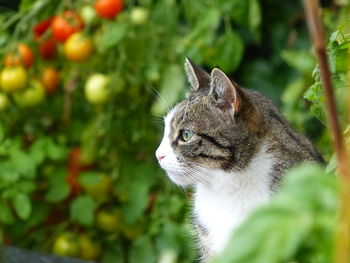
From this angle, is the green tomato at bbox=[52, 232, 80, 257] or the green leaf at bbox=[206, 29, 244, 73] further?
the green leaf at bbox=[206, 29, 244, 73]

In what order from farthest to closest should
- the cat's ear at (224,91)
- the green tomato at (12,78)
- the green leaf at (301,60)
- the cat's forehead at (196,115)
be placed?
the green leaf at (301,60)
the green tomato at (12,78)
the cat's forehead at (196,115)
the cat's ear at (224,91)

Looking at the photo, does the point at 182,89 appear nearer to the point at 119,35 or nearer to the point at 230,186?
the point at 119,35

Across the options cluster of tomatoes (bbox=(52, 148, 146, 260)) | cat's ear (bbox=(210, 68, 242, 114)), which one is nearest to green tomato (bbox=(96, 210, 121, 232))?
cluster of tomatoes (bbox=(52, 148, 146, 260))

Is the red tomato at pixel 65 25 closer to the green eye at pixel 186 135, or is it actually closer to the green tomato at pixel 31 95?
the green tomato at pixel 31 95

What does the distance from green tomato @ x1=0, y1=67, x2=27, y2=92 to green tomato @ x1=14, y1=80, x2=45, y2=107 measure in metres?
0.06

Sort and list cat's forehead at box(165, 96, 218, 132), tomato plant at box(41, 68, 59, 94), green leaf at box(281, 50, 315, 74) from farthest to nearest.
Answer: green leaf at box(281, 50, 315, 74)
tomato plant at box(41, 68, 59, 94)
cat's forehead at box(165, 96, 218, 132)

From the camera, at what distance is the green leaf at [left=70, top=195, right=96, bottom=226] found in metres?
3.05

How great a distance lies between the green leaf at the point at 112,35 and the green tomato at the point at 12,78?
305mm

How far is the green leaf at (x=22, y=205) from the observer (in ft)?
9.20

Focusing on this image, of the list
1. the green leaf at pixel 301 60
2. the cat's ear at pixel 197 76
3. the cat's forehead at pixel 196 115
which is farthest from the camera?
the green leaf at pixel 301 60

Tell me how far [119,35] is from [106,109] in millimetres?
328

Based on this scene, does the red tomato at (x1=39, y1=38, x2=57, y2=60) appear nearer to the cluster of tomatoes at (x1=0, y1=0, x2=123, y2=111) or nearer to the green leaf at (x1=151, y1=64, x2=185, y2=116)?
the cluster of tomatoes at (x1=0, y1=0, x2=123, y2=111)

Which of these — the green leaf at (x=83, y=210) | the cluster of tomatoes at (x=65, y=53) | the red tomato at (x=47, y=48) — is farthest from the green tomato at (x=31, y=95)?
the green leaf at (x=83, y=210)

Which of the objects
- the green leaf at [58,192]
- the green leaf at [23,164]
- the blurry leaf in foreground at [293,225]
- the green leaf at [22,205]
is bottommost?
the green leaf at [58,192]
